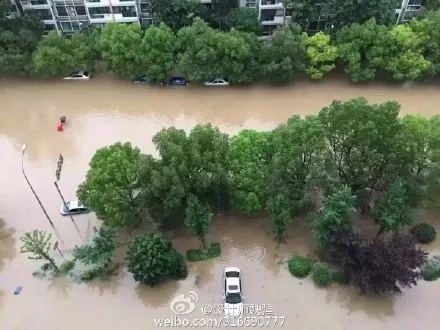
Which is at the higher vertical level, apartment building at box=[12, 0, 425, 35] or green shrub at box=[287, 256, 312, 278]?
apartment building at box=[12, 0, 425, 35]

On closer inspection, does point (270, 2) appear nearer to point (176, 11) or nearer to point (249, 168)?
point (176, 11)

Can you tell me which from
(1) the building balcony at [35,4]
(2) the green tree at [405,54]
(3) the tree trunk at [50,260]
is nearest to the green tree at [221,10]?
(2) the green tree at [405,54]

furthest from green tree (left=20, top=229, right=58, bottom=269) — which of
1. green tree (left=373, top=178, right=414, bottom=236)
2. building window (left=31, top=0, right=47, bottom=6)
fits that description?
building window (left=31, top=0, right=47, bottom=6)

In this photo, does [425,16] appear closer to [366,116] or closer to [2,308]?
[366,116]

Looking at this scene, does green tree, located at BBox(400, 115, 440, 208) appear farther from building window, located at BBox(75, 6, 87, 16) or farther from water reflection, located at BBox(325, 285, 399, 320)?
building window, located at BBox(75, 6, 87, 16)

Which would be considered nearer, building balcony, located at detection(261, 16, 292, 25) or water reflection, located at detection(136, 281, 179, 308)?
water reflection, located at detection(136, 281, 179, 308)

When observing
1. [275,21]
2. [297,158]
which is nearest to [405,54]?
[275,21]

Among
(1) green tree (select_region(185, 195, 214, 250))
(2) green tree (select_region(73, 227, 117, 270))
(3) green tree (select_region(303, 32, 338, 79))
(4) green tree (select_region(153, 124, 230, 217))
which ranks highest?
(3) green tree (select_region(303, 32, 338, 79))
